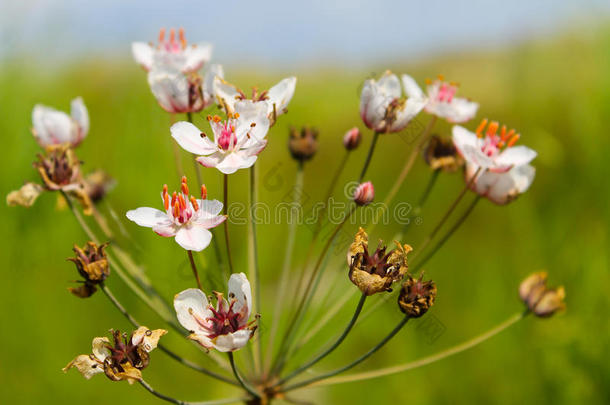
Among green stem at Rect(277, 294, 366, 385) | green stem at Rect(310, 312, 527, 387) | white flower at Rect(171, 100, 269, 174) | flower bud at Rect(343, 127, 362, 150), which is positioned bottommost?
green stem at Rect(310, 312, 527, 387)

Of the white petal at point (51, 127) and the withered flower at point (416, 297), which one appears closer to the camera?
the withered flower at point (416, 297)

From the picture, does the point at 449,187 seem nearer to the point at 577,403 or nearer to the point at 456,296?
the point at 456,296

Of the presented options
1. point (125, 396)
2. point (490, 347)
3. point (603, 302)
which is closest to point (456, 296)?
point (490, 347)

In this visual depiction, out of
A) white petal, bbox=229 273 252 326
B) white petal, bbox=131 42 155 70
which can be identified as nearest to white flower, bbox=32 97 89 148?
white petal, bbox=131 42 155 70

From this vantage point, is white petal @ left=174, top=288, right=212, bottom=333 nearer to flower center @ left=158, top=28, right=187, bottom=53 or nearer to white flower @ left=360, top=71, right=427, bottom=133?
white flower @ left=360, top=71, right=427, bottom=133

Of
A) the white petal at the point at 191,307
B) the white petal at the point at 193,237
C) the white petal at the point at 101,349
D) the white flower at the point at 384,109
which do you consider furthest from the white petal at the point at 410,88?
the white petal at the point at 101,349

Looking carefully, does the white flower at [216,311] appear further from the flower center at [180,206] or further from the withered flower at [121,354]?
the flower center at [180,206]
